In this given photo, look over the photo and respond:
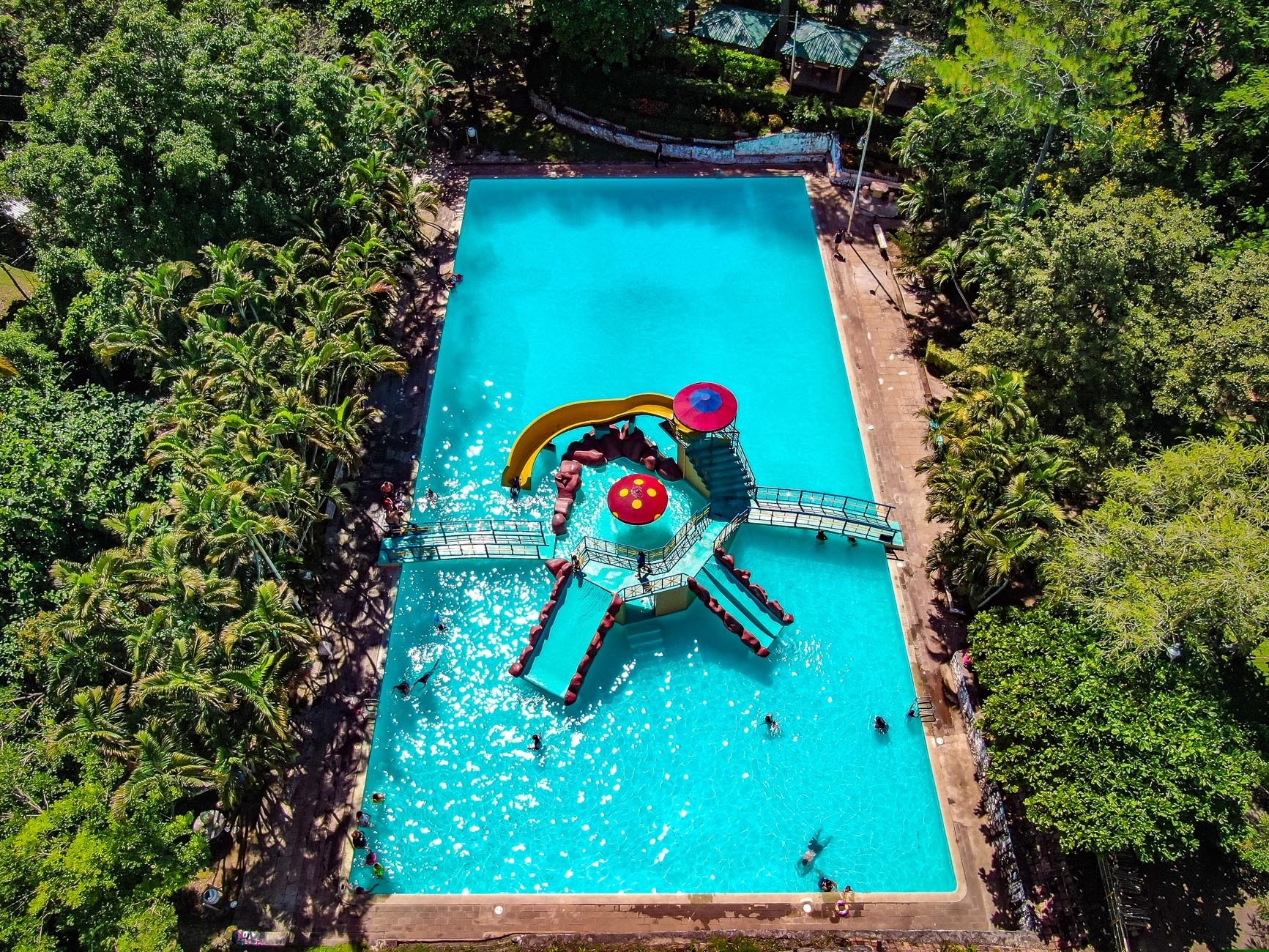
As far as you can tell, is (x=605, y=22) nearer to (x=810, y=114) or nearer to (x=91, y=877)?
(x=810, y=114)

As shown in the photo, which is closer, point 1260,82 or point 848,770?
point 848,770

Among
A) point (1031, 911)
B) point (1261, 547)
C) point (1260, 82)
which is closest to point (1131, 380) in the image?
point (1261, 547)

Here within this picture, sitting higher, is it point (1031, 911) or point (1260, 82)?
point (1260, 82)

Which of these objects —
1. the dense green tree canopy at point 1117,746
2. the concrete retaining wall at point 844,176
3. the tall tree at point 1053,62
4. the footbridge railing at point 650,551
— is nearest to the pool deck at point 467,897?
the dense green tree canopy at point 1117,746

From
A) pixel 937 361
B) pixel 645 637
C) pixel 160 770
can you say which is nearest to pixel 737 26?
pixel 937 361

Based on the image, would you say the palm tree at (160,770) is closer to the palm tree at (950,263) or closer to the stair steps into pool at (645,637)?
the stair steps into pool at (645,637)

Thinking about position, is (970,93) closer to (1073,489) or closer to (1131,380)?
(1131,380)
